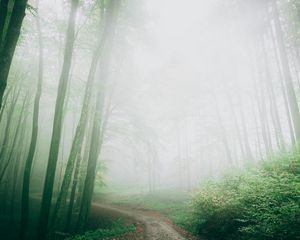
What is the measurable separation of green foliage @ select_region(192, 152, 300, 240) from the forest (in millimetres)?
43

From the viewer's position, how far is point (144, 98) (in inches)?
665

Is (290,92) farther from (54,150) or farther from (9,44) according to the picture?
(9,44)

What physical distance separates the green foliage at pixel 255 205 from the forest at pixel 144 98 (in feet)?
0.14

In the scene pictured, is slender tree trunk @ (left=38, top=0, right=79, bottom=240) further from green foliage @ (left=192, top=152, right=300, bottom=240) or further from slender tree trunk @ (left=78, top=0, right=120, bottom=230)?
green foliage @ (left=192, top=152, right=300, bottom=240)

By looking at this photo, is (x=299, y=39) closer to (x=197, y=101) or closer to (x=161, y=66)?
(x=197, y=101)

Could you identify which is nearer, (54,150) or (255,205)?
(255,205)

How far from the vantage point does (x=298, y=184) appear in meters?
6.22

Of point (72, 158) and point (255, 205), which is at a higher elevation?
point (72, 158)

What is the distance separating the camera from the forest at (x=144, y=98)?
7.81m

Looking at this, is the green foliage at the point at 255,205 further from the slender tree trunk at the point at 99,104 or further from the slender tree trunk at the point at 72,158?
the slender tree trunk at the point at 72,158

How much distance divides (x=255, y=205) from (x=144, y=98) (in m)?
11.5

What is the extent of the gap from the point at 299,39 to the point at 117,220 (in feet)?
59.1

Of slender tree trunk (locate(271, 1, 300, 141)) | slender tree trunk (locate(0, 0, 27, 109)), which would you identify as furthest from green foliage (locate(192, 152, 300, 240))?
slender tree trunk (locate(0, 0, 27, 109))

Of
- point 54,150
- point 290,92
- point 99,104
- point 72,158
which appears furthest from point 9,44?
point 290,92
